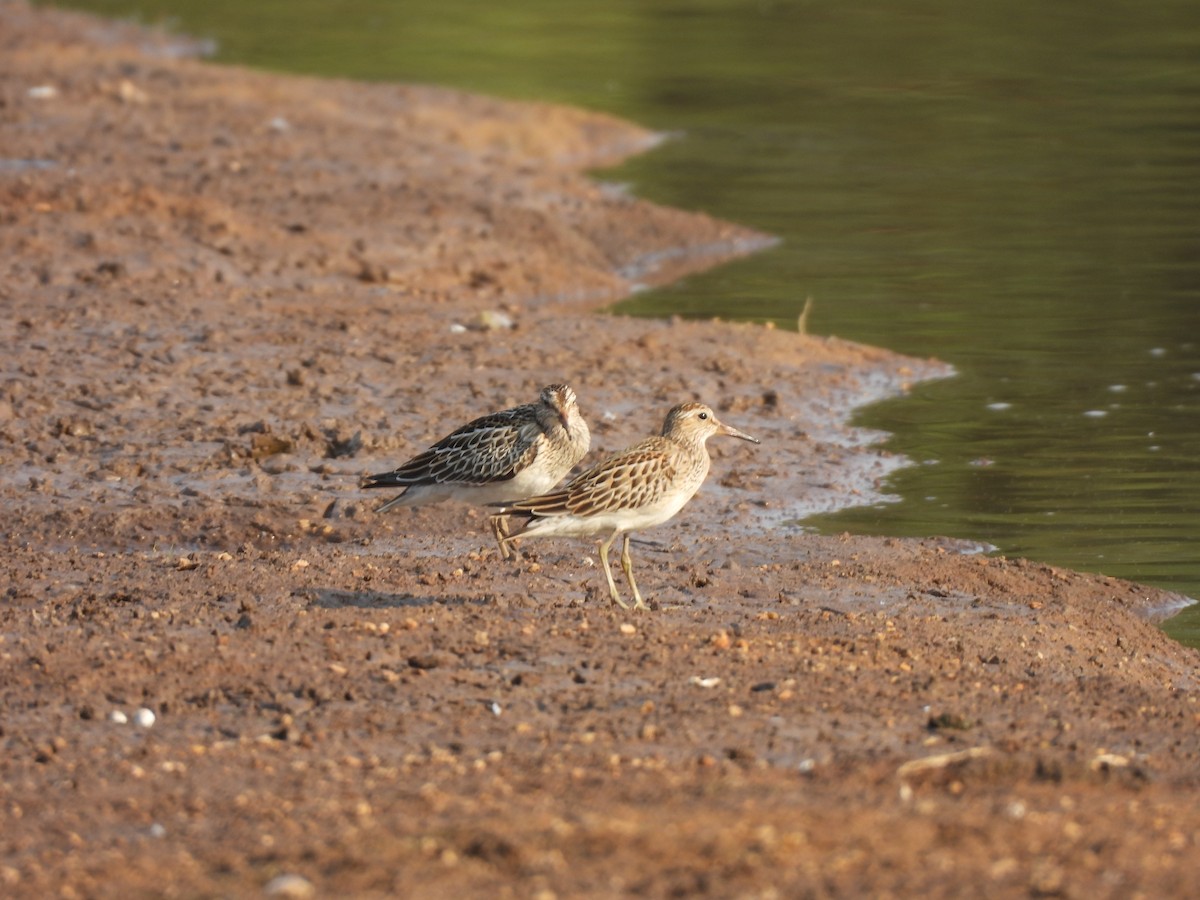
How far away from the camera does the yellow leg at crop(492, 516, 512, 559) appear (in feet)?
29.9

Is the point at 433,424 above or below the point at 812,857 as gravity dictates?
below

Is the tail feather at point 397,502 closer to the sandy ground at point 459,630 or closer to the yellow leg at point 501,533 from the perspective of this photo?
the sandy ground at point 459,630

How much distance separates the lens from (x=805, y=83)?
2658 centimetres

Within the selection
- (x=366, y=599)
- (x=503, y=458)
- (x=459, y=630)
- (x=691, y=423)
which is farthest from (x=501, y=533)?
(x=459, y=630)

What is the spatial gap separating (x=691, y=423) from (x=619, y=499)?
0.88m

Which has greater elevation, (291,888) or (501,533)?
(291,888)

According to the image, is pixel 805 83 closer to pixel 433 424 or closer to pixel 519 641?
pixel 433 424

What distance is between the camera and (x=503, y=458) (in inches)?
364

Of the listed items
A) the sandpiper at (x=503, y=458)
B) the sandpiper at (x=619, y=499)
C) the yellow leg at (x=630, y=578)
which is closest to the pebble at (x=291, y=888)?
the sandpiper at (x=619, y=499)

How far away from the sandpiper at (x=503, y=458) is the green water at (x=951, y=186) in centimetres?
186

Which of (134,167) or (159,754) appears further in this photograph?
(134,167)

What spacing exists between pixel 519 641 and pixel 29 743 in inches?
72.5

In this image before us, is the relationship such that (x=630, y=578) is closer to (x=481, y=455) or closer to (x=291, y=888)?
(x=481, y=455)

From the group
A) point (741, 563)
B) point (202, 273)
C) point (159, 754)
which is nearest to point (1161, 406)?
point (741, 563)
